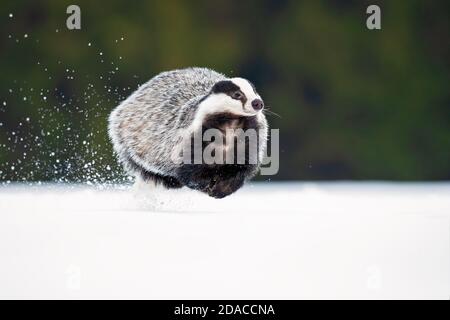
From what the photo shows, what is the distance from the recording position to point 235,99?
638 centimetres

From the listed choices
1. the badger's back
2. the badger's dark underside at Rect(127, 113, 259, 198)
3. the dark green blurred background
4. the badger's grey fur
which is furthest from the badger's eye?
the dark green blurred background

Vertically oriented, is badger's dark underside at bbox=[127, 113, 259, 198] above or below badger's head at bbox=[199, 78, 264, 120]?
below

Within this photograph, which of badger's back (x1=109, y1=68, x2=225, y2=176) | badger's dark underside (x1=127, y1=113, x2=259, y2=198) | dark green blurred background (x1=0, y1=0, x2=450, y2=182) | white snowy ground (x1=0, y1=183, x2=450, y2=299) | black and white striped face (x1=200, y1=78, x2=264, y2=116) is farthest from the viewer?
dark green blurred background (x1=0, y1=0, x2=450, y2=182)

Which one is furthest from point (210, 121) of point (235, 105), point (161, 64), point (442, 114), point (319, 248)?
point (442, 114)

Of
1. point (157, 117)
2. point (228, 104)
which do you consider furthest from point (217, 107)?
point (157, 117)

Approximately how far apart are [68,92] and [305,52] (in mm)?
2753

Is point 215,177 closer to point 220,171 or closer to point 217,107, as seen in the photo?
point 220,171

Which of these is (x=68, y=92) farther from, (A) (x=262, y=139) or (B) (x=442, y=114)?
(A) (x=262, y=139)

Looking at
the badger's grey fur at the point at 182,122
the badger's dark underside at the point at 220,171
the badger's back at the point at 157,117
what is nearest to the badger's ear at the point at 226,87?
the badger's grey fur at the point at 182,122

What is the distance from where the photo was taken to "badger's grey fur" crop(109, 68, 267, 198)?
6.43 metres

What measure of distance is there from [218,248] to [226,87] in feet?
4.58

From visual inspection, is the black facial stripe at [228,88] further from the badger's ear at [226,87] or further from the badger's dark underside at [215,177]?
the badger's dark underside at [215,177]

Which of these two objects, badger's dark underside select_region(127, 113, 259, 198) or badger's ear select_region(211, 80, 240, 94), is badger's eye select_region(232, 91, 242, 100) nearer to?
badger's ear select_region(211, 80, 240, 94)

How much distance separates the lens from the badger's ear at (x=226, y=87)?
6.38m
